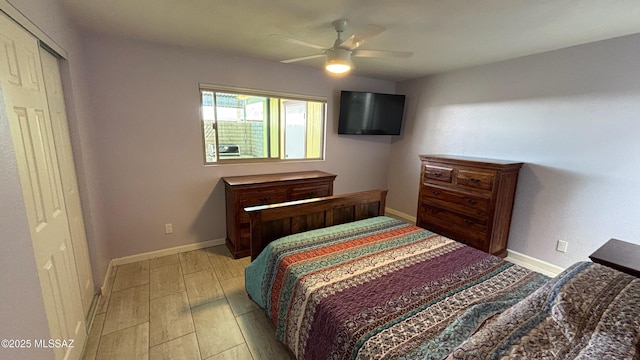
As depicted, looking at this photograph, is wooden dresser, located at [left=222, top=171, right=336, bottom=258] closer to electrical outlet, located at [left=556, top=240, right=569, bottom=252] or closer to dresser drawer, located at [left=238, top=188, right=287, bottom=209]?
dresser drawer, located at [left=238, top=188, right=287, bottom=209]

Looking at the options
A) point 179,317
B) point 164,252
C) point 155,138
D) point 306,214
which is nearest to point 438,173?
point 306,214

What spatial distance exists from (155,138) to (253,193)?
1.18 meters

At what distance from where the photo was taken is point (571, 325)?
99cm

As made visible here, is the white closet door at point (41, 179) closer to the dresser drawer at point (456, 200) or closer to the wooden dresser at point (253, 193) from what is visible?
the wooden dresser at point (253, 193)

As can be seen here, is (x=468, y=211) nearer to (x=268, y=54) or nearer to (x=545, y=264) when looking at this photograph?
(x=545, y=264)

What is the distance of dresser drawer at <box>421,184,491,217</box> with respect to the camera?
9.38 feet

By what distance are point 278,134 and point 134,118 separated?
5.41ft

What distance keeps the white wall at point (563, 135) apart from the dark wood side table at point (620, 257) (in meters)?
1.07

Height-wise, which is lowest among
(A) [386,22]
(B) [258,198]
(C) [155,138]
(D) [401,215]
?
(D) [401,215]

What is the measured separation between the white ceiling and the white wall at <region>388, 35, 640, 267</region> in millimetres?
240

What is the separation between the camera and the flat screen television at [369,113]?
3924 millimetres

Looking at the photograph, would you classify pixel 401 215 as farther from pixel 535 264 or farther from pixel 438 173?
pixel 535 264

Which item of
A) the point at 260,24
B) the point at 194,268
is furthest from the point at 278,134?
the point at 194,268

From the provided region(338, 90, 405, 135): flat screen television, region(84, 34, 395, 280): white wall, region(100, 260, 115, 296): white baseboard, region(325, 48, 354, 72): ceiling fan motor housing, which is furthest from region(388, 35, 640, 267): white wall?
region(100, 260, 115, 296): white baseboard
